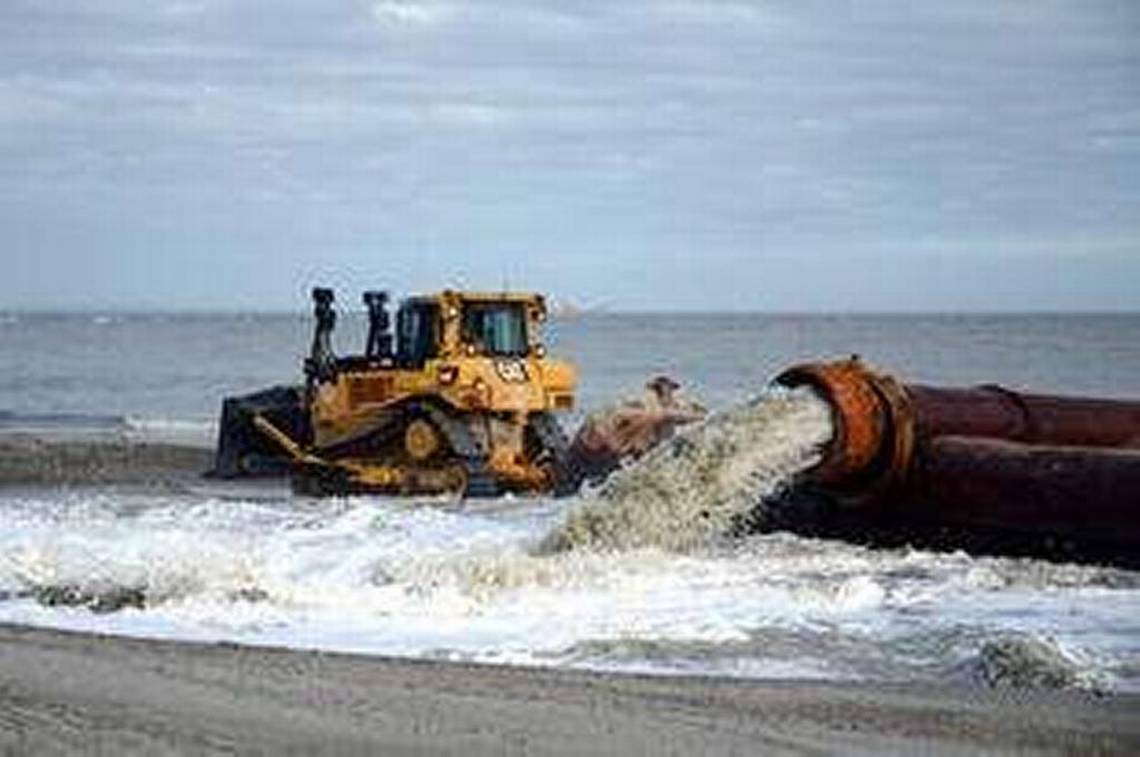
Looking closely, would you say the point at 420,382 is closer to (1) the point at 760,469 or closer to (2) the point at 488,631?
(1) the point at 760,469

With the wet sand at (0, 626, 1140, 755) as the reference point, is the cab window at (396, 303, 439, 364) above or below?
above

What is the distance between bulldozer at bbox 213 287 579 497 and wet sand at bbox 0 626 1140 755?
10.7m

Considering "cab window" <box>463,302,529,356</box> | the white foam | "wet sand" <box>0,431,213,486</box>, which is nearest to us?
the white foam

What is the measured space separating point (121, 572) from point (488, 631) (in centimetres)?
297

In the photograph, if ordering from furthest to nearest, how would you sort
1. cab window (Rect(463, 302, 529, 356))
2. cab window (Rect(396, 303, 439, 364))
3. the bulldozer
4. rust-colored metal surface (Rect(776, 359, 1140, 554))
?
cab window (Rect(463, 302, 529, 356)) < cab window (Rect(396, 303, 439, 364)) < the bulldozer < rust-colored metal surface (Rect(776, 359, 1140, 554))

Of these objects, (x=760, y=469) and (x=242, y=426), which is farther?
(x=242, y=426)

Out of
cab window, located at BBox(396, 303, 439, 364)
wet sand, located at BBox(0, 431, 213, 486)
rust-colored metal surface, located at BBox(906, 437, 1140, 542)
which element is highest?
cab window, located at BBox(396, 303, 439, 364)

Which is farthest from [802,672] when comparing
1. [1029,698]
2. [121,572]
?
[121,572]

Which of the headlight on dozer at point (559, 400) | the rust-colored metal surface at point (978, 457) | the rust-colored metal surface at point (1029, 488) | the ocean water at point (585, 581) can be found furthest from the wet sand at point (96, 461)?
the rust-colored metal surface at point (1029, 488)

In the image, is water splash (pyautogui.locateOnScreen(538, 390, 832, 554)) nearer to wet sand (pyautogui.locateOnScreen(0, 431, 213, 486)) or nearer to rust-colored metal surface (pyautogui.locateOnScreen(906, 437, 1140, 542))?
rust-colored metal surface (pyautogui.locateOnScreen(906, 437, 1140, 542))

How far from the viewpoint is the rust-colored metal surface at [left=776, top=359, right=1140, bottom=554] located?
13.1 m

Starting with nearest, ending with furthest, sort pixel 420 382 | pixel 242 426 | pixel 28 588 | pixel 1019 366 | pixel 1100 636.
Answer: pixel 1100 636 → pixel 28 588 → pixel 420 382 → pixel 242 426 → pixel 1019 366

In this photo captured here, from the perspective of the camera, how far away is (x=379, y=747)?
658 cm

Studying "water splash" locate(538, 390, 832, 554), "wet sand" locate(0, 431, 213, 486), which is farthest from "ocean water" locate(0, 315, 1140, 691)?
"wet sand" locate(0, 431, 213, 486)
